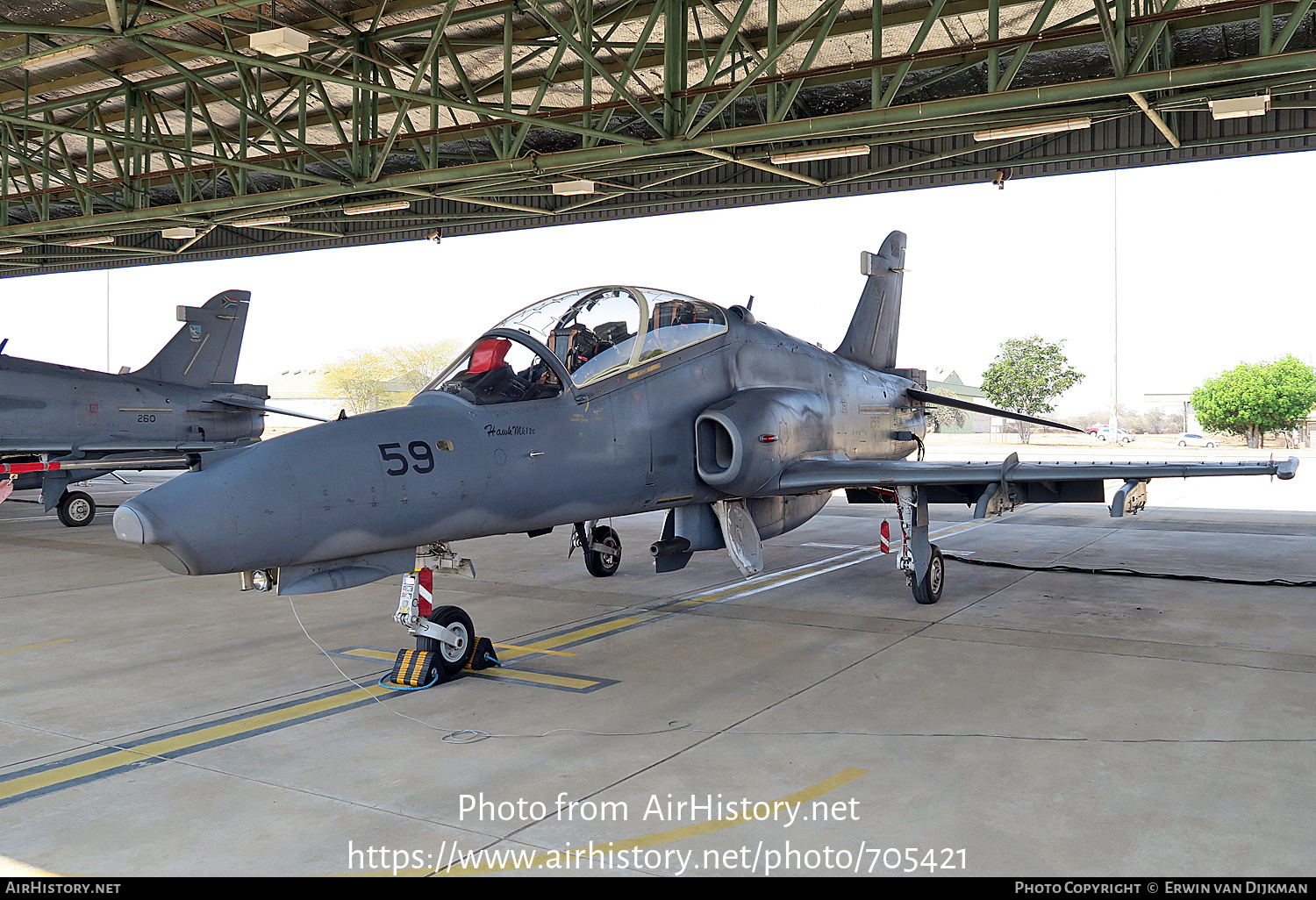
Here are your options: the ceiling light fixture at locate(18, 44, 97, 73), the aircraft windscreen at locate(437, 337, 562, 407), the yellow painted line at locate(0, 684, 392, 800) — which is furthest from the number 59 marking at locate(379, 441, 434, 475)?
the ceiling light fixture at locate(18, 44, 97, 73)

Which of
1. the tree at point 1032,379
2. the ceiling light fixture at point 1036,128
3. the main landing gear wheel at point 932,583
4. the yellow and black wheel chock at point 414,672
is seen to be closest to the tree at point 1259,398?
the tree at point 1032,379

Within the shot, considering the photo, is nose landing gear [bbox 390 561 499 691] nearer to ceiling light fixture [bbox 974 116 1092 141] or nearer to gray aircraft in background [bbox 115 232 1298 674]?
gray aircraft in background [bbox 115 232 1298 674]

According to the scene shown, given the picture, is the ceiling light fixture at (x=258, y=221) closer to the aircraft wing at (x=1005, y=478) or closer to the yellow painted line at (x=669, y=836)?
the aircraft wing at (x=1005, y=478)

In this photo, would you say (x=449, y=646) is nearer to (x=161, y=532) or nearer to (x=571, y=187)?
(x=161, y=532)

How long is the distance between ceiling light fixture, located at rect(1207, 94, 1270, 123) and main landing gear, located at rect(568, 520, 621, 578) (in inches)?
331

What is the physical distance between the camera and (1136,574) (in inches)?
414

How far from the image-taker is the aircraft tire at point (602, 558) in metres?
10.5

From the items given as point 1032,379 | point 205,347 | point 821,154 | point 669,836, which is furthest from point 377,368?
point 669,836

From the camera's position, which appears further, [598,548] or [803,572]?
[803,572]

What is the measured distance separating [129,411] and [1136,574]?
55.1 feet

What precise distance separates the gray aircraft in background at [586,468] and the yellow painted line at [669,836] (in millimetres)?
2213

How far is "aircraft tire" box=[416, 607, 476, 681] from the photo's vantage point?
19.7 ft

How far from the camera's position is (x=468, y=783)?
168 inches

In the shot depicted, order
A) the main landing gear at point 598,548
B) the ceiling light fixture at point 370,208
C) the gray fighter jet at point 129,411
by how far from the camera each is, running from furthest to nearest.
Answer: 1. the ceiling light fixture at point 370,208
2. the gray fighter jet at point 129,411
3. the main landing gear at point 598,548
